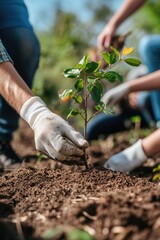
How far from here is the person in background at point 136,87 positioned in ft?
8.65

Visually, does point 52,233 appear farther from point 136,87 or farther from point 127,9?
point 127,9

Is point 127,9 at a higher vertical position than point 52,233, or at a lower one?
higher

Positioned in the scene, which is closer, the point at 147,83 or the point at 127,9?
the point at 147,83

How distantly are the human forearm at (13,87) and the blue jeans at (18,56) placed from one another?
88cm

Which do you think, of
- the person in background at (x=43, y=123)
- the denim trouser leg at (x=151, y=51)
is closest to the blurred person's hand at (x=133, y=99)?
the denim trouser leg at (x=151, y=51)

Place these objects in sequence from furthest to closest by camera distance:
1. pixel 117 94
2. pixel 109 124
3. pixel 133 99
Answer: pixel 109 124 → pixel 133 99 → pixel 117 94

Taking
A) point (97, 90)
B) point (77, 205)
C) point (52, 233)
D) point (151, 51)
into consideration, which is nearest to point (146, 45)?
point (151, 51)

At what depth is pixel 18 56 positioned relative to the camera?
311 centimetres

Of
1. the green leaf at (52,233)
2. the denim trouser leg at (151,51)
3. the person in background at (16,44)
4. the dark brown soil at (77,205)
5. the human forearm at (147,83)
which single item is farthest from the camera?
the denim trouser leg at (151,51)

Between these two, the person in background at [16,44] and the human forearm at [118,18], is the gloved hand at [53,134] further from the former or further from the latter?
the human forearm at [118,18]

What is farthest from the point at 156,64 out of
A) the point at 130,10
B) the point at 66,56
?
the point at 66,56

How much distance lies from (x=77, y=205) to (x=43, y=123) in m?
0.57

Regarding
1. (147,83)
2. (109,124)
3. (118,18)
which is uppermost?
(118,18)

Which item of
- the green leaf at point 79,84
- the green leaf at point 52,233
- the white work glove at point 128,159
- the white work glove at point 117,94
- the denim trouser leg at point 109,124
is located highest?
the denim trouser leg at point 109,124
